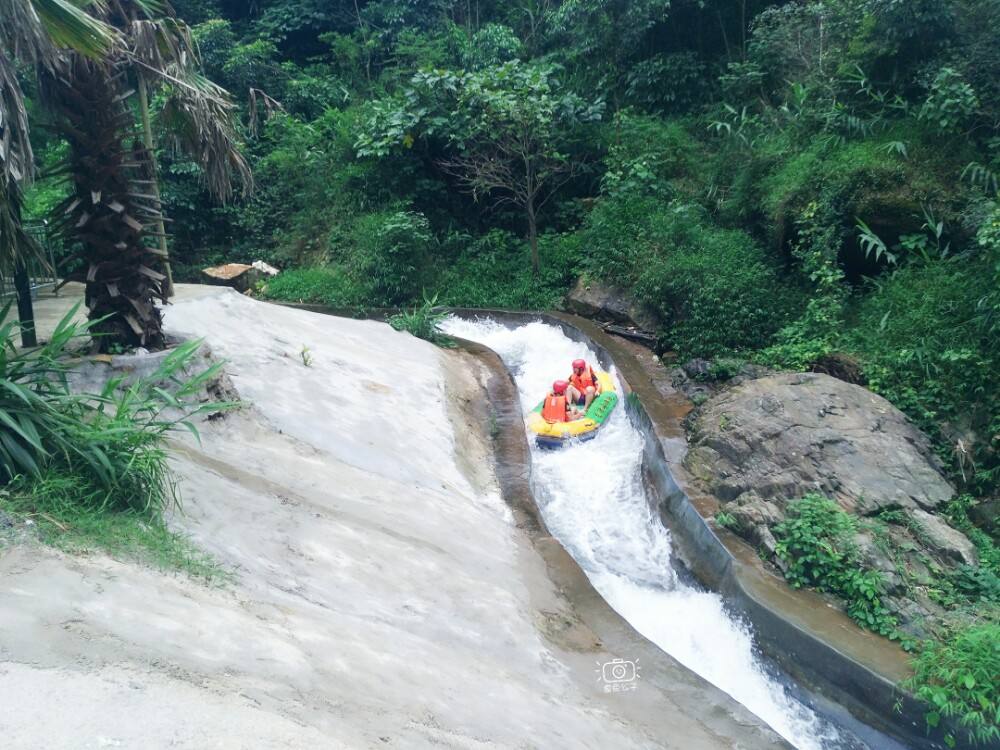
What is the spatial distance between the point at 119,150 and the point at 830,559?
7.35 m

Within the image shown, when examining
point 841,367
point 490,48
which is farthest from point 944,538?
point 490,48

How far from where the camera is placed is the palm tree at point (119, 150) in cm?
680

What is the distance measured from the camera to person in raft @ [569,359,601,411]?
438 inches

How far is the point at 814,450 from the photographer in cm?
809

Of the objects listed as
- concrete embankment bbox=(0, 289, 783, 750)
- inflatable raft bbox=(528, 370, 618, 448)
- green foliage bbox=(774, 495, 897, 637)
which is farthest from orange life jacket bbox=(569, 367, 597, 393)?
green foliage bbox=(774, 495, 897, 637)

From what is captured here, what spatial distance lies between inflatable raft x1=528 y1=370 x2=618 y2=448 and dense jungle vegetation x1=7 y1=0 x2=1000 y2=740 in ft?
6.24

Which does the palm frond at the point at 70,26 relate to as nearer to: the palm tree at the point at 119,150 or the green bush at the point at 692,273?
the palm tree at the point at 119,150

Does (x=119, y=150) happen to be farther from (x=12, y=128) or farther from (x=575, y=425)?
(x=575, y=425)

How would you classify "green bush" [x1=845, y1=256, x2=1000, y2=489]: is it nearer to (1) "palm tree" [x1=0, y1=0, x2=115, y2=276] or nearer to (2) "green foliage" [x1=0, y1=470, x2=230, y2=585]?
(2) "green foliage" [x1=0, y1=470, x2=230, y2=585]

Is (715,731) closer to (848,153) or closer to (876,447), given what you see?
(876,447)

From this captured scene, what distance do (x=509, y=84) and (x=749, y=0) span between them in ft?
19.8

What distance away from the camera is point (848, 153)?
38.0ft

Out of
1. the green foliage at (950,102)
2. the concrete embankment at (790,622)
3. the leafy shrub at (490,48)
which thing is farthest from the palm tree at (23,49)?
the leafy shrub at (490,48)

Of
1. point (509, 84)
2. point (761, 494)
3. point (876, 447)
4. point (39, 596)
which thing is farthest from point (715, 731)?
point (509, 84)
